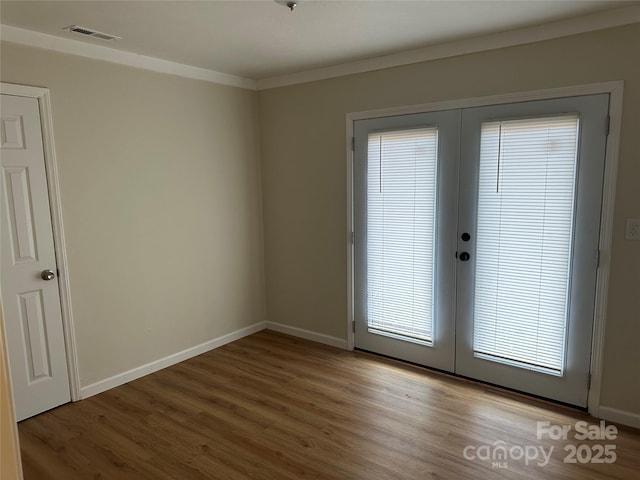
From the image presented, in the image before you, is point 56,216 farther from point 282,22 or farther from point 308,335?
point 308,335

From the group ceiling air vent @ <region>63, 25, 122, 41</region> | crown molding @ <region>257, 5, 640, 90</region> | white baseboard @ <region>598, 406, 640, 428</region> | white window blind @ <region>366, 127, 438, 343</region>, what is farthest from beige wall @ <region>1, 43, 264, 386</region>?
white baseboard @ <region>598, 406, 640, 428</region>

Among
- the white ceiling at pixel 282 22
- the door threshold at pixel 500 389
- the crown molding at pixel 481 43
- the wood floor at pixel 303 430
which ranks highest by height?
the white ceiling at pixel 282 22

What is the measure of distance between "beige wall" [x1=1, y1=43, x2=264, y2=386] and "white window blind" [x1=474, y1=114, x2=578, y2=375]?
7.55 ft

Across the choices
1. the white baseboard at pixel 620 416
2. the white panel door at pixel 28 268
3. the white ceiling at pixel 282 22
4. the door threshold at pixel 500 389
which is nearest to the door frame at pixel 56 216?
the white panel door at pixel 28 268

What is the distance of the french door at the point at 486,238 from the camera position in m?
2.77

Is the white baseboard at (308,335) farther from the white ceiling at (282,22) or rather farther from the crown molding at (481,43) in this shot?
the white ceiling at (282,22)

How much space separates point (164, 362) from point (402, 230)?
7.64 feet

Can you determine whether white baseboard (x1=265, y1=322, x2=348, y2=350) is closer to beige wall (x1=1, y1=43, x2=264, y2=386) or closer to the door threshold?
beige wall (x1=1, y1=43, x2=264, y2=386)

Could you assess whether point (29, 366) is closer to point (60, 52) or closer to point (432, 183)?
point (60, 52)

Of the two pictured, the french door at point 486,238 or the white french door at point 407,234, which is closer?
the french door at point 486,238

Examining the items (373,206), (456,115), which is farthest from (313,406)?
(456,115)

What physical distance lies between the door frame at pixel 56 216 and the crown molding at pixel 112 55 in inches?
11.5

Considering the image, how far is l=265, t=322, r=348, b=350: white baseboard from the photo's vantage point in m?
4.05

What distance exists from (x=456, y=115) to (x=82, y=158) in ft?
8.96
